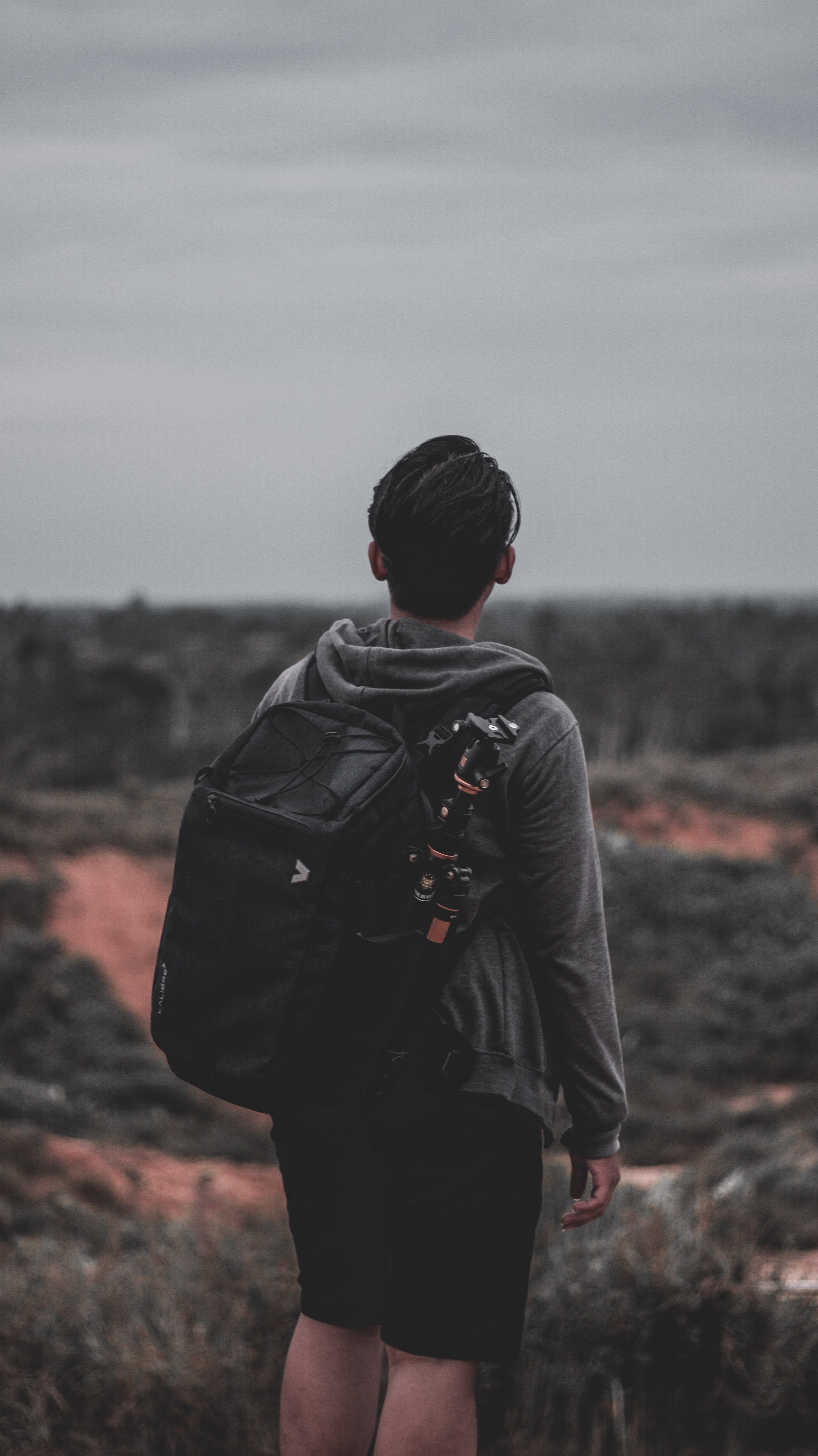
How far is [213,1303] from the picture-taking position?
2.96 meters

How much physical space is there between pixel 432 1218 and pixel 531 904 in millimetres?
487

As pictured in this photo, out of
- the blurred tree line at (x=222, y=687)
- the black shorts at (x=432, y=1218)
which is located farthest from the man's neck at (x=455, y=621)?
the blurred tree line at (x=222, y=687)

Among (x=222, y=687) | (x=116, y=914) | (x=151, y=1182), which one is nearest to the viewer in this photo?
(x=151, y=1182)

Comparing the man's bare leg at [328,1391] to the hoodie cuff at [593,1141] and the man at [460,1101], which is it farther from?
the hoodie cuff at [593,1141]

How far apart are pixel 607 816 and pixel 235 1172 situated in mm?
10034

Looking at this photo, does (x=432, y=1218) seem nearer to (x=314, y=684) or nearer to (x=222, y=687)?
(x=314, y=684)

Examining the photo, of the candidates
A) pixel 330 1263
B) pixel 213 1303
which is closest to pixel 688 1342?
pixel 213 1303

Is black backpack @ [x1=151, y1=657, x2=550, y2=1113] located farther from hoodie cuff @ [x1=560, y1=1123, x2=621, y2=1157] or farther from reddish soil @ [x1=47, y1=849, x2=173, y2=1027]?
reddish soil @ [x1=47, y1=849, x2=173, y2=1027]

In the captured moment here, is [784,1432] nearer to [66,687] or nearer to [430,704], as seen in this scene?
[430,704]

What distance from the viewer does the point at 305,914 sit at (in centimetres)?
154

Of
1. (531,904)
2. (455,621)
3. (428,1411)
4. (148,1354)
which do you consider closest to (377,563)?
(455,621)

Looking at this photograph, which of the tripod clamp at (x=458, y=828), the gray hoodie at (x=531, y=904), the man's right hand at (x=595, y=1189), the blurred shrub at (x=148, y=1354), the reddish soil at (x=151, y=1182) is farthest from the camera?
the reddish soil at (x=151, y=1182)

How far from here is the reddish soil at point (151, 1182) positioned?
223 inches

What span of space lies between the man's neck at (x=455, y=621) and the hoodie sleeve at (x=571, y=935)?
246 millimetres
